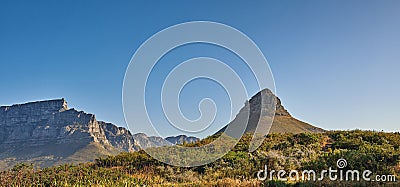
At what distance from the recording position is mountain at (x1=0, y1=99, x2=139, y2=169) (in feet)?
479

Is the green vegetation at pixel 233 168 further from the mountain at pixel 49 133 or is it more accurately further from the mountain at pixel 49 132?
→ the mountain at pixel 49 132

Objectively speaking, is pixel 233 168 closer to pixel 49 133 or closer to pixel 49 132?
pixel 49 133

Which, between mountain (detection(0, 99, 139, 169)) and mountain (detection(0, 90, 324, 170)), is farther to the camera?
mountain (detection(0, 99, 139, 169))

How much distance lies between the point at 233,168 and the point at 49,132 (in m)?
174

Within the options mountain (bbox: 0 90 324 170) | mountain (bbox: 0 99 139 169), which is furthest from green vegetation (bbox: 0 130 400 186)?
mountain (bbox: 0 99 139 169)

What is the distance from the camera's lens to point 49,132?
561 ft

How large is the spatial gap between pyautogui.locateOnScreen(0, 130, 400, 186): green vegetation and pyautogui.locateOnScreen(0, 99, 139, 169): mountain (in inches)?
4851

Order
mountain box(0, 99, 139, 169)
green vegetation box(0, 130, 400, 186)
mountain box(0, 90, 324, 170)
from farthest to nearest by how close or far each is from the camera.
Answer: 1. mountain box(0, 99, 139, 169)
2. mountain box(0, 90, 324, 170)
3. green vegetation box(0, 130, 400, 186)

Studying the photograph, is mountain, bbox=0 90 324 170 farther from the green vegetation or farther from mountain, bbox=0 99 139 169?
the green vegetation

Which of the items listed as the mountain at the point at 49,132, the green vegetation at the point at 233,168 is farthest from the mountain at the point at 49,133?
the green vegetation at the point at 233,168

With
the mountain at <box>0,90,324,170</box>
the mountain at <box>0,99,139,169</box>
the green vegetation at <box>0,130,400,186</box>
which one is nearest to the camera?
the green vegetation at <box>0,130,400,186</box>

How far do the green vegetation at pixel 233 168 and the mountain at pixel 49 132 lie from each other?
12321cm

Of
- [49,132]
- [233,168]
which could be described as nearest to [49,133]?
[49,132]

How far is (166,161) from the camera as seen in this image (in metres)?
16.9
